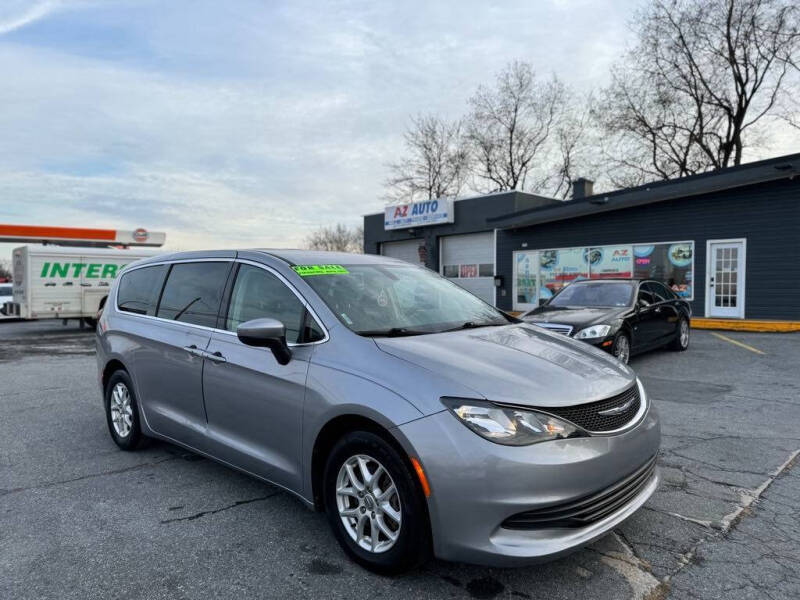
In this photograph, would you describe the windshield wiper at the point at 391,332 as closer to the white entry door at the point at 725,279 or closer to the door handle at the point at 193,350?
the door handle at the point at 193,350

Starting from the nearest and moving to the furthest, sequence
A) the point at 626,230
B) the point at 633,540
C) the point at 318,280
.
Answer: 1. the point at 633,540
2. the point at 318,280
3. the point at 626,230

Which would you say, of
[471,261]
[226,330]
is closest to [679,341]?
[226,330]

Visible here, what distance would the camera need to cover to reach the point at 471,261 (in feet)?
77.2

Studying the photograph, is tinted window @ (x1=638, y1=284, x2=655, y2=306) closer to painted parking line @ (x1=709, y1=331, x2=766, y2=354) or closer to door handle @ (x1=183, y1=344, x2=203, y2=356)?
painted parking line @ (x1=709, y1=331, x2=766, y2=354)

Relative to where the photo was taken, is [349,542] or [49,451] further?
[49,451]

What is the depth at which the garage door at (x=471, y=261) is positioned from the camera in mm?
22812

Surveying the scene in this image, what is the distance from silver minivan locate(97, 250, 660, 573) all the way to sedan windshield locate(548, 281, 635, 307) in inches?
215

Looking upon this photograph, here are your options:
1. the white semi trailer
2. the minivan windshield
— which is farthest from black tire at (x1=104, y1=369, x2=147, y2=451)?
the white semi trailer

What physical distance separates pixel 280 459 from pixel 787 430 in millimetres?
4743

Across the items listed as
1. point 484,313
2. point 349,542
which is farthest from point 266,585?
point 484,313

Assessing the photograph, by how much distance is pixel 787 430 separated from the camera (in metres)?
5.13

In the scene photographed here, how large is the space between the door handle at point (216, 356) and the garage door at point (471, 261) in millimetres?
19035

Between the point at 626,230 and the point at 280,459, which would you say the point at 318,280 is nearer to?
the point at 280,459

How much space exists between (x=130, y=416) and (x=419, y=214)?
2061 centimetres
